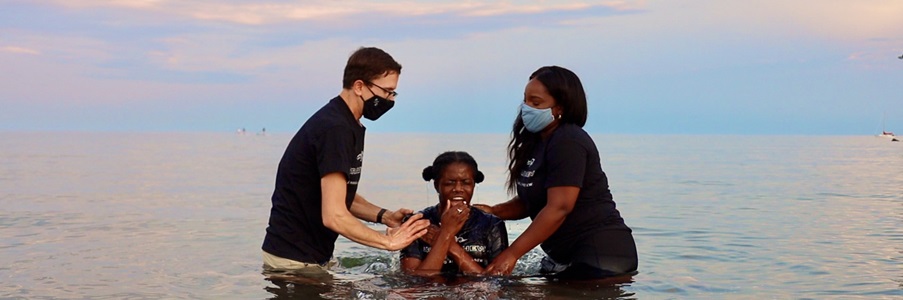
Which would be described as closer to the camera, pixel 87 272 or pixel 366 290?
pixel 366 290

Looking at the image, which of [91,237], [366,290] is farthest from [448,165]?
[91,237]

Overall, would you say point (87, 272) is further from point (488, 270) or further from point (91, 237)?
point (488, 270)

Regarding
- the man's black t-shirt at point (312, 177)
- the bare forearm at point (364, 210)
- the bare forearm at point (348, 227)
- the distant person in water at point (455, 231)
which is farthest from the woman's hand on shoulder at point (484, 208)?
the bare forearm at point (348, 227)

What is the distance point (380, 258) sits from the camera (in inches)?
390

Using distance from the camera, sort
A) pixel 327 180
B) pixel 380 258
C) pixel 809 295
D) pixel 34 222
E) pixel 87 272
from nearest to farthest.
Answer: pixel 327 180, pixel 809 295, pixel 87 272, pixel 380 258, pixel 34 222

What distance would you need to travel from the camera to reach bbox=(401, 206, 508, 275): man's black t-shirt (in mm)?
7234

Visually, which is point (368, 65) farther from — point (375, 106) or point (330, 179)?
point (330, 179)

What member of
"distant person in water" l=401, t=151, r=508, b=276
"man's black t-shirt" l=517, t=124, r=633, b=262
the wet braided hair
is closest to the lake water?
"distant person in water" l=401, t=151, r=508, b=276

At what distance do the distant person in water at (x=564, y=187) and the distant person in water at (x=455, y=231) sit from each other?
33cm

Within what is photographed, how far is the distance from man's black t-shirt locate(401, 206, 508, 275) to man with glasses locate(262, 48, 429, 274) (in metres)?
0.71

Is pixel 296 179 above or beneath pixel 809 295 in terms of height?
above

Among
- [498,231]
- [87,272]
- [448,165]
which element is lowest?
[87,272]

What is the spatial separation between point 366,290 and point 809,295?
400 cm

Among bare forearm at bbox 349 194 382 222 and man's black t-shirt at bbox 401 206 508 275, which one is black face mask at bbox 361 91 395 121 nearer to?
bare forearm at bbox 349 194 382 222
